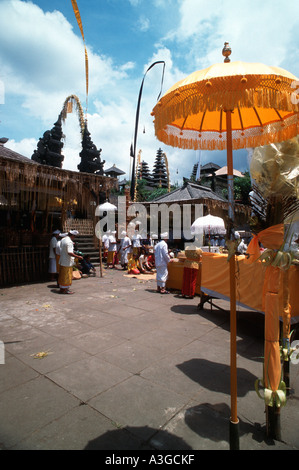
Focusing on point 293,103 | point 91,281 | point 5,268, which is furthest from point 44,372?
point 5,268

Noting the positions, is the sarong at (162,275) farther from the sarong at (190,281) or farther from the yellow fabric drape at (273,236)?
the yellow fabric drape at (273,236)

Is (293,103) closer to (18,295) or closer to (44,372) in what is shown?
(44,372)

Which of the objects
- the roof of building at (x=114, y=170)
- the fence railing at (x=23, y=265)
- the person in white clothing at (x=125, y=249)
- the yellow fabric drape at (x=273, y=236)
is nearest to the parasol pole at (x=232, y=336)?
the yellow fabric drape at (x=273, y=236)

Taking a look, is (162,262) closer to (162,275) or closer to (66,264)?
(162,275)

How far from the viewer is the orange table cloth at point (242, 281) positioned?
149 inches

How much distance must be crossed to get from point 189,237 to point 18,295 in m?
11.3

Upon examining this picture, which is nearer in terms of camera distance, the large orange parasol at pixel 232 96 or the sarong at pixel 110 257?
the large orange parasol at pixel 232 96

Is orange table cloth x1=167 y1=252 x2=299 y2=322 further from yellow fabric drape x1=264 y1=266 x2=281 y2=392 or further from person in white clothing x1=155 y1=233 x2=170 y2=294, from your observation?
person in white clothing x1=155 y1=233 x2=170 y2=294

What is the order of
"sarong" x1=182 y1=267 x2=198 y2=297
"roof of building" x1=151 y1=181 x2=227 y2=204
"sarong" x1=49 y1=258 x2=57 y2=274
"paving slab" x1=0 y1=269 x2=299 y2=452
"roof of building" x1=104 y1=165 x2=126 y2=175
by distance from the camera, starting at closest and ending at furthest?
"paving slab" x1=0 y1=269 x2=299 y2=452 → "sarong" x1=182 y1=267 x2=198 y2=297 → "sarong" x1=49 y1=258 x2=57 y2=274 → "roof of building" x1=151 y1=181 x2=227 y2=204 → "roof of building" x1=104 y1=165 x2=126 y2=175

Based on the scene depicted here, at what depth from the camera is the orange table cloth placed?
379 centimetres

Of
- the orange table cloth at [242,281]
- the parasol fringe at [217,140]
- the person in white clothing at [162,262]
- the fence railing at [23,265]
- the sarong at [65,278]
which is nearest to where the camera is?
the parasol fringe at [217,140]

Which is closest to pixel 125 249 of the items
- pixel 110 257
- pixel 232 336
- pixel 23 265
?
pixel 110 257

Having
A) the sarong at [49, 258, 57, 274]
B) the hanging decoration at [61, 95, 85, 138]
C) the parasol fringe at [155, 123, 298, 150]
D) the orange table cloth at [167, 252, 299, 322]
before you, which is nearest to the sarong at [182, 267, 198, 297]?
the orange table cloth at [167, 252, 299, 322]

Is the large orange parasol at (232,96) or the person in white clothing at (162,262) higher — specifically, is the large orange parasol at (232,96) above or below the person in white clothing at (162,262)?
above
